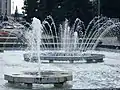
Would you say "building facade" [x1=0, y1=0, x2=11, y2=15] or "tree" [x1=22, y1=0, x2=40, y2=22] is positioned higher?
"building facade" [x1=0, y1=0, x2=11, y2=15]

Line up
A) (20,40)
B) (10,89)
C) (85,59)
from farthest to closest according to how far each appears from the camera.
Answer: (20,40) → (85,59) → (10,89)

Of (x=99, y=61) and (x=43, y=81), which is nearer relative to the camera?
(x=43, y=81)

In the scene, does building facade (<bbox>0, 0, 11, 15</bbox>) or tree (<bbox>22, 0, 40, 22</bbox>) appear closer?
tree (<bbox>22, 0, 40, 22</bbox>)

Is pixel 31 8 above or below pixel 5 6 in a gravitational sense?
below

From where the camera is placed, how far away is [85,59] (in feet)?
45.9

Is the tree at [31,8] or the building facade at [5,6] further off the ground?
the building facade at [5,6]

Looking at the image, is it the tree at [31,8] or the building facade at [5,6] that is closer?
the tree at [31,8]

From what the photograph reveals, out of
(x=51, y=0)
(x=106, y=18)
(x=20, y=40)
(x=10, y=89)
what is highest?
(x=51, y=0)

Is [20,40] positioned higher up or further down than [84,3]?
further down

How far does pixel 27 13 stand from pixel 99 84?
172ft

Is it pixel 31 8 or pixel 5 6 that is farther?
pixel 5 6

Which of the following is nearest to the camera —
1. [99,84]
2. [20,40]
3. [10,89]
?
[10,89]

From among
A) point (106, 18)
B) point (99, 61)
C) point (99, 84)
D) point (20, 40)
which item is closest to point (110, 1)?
point (106, 18)

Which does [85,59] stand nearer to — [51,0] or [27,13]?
[51,0]
